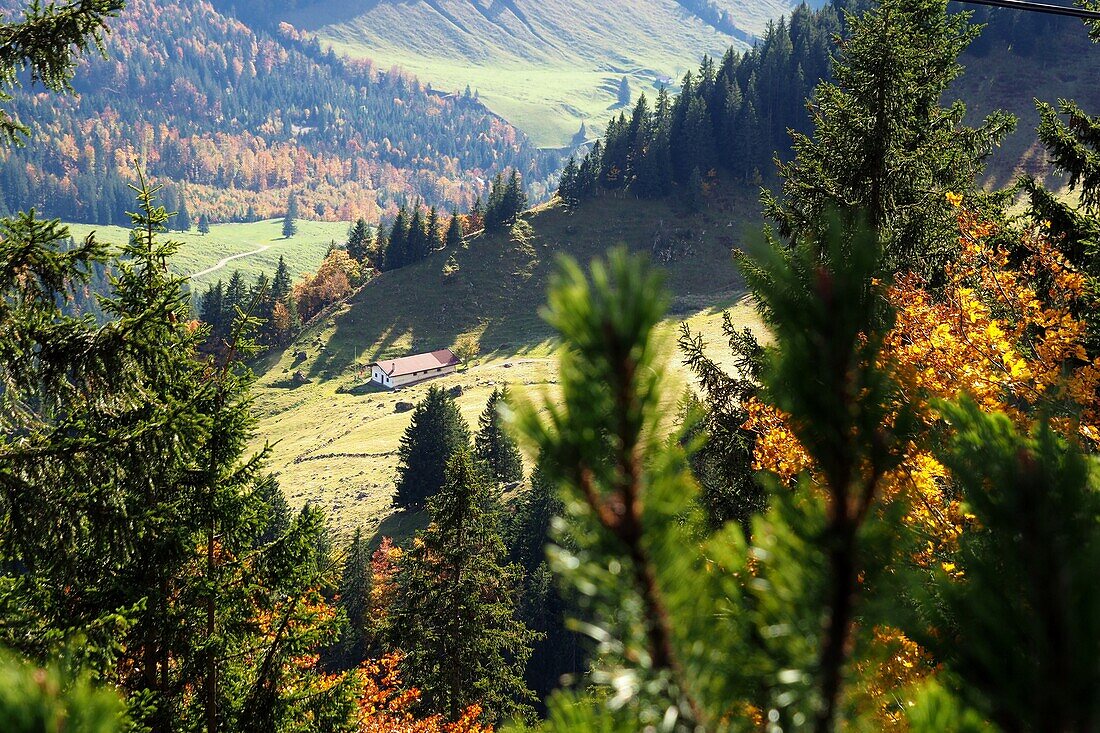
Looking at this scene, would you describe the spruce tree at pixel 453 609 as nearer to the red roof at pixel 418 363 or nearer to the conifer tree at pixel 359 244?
the red roof at pixel 418 363

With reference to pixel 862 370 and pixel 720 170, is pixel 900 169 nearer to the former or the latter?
pixel 862 370

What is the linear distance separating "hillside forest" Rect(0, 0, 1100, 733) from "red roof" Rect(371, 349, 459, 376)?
84.6 metres

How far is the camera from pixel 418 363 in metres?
113

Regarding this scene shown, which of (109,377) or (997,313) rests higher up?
(997,313)

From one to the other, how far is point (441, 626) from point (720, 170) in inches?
4942

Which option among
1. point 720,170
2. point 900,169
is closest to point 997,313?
point 900,169

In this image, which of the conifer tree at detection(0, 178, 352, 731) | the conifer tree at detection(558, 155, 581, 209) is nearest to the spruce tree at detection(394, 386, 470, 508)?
the conifer tree at detection(0, 178, 352, 731)

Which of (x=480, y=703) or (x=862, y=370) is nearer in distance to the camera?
(x=862, y=370)

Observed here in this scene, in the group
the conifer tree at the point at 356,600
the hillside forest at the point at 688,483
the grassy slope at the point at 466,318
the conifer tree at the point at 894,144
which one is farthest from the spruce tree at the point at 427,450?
the conifer tree at the point at 894,144

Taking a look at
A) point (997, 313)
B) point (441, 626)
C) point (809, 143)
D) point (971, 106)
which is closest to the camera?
point (997, 313)

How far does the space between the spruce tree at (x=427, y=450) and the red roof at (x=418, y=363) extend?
40.7 m

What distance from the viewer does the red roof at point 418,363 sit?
111m

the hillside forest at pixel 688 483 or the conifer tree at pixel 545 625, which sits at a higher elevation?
the hillside forest at pixel 688 483

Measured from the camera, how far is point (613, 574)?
147 cm
